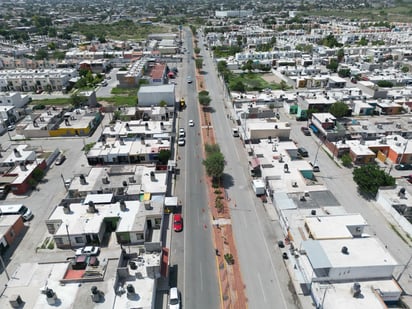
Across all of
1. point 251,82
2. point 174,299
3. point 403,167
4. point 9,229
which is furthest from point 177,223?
point 251,82

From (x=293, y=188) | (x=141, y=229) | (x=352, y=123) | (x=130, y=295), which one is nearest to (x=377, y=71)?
(x=352, y=123)

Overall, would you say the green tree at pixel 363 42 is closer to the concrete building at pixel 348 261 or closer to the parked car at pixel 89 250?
the concrete building at pixel 348 261

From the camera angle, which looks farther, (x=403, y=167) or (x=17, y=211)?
(x=403, y=167)

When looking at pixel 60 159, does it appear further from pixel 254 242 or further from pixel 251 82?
pixel 251 82

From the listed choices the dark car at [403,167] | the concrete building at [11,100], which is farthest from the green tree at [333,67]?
the concrete building at [11,100]

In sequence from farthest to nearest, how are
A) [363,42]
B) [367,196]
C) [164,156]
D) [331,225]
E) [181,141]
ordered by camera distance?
[363,42]
[181,141]
[164,156]
[367,196]
[331,225]
